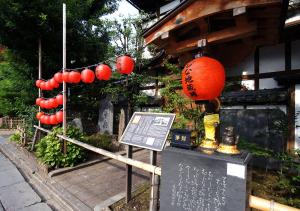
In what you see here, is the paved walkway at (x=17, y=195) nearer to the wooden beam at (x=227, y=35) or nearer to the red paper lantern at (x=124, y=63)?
the red paper lantern at (x=124, y=63)

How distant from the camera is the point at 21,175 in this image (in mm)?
6652

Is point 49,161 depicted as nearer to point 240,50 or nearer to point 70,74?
point 70,74

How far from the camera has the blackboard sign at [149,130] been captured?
11.3 feet

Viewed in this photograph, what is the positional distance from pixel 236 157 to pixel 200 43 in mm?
2296

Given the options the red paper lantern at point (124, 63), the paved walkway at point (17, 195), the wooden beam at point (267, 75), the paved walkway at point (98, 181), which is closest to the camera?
the paved walkway at point (17, 195)

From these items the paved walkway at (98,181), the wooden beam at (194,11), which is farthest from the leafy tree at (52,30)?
the wooden beam at (194,11)

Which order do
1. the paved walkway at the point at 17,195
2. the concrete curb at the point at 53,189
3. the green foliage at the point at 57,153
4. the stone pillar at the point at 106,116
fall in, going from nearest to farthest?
the concrete curb at the point at 53,189 < the paved walkway at the point at 17,195 < the green foliage at the point at 57,153 < the stone pillar at the point at 106,116

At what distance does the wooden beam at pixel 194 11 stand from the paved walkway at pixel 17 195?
4797 millimetres

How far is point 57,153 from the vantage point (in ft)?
22.1

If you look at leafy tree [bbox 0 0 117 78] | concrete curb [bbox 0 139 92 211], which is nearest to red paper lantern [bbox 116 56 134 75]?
concrete curb [bbox 0 139 92 211]

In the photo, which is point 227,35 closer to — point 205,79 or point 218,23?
point 218,23

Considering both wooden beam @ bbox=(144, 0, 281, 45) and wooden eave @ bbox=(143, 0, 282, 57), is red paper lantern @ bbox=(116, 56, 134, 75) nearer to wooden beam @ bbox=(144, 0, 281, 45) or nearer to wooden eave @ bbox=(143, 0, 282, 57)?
wooden eave @ bbox=(143, 0, 282, 57)

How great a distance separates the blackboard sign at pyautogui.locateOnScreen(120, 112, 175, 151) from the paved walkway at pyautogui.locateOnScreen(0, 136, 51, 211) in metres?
2.77

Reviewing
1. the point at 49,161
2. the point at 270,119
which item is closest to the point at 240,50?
the point at 270,119
